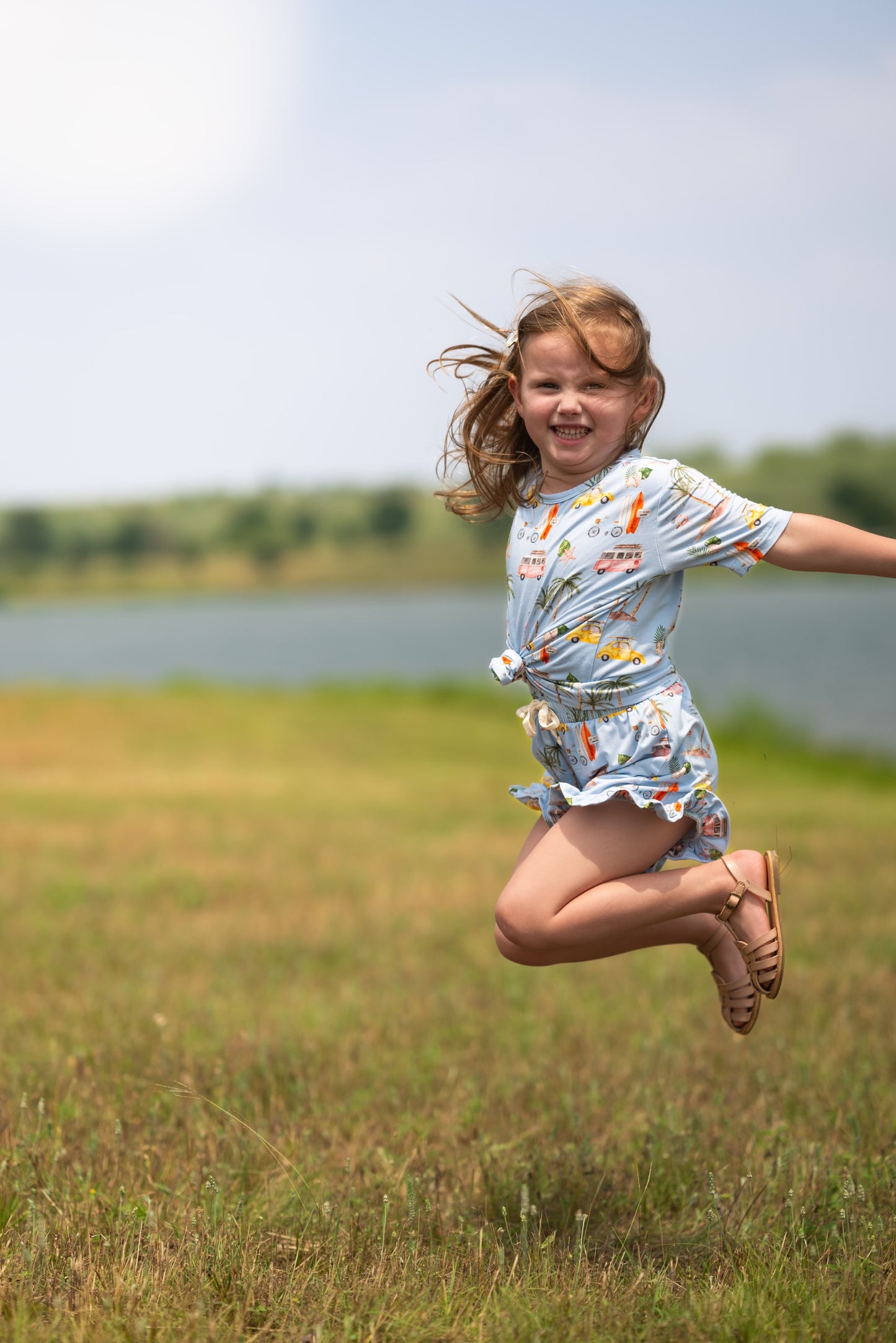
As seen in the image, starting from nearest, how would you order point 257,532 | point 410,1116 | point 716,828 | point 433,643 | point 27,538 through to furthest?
point 716,828, point 410,1116, point 433,643, point 27,538, point 257,532

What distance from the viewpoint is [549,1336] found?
283 cm

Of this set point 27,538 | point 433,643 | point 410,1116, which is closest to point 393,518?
point 27,538

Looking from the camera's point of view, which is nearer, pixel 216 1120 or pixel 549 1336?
pixel 549 1336

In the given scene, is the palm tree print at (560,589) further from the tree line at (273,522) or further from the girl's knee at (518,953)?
the tree line at (273,522)

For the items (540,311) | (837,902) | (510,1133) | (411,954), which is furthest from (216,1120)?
(837,902)

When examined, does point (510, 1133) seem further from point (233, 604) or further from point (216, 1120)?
point (233, 604)

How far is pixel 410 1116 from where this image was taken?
470 centimetres

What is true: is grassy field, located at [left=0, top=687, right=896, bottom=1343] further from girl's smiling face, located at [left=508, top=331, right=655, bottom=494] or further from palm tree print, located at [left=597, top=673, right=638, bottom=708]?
girl's smiling face, located at [left=508, top=331, right=655, bottom=494]

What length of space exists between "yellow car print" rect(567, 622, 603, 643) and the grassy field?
0.74 metres

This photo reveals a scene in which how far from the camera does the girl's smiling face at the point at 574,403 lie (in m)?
3.56

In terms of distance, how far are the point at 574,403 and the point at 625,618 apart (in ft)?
1.95

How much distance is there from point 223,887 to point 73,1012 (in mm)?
4247

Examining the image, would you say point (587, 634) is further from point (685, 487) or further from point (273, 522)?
point (273, 522)

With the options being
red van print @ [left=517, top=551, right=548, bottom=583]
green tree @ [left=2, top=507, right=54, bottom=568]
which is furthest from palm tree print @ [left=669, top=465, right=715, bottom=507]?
green tree @ [left=2, top=507, right=54, bottom=568]
